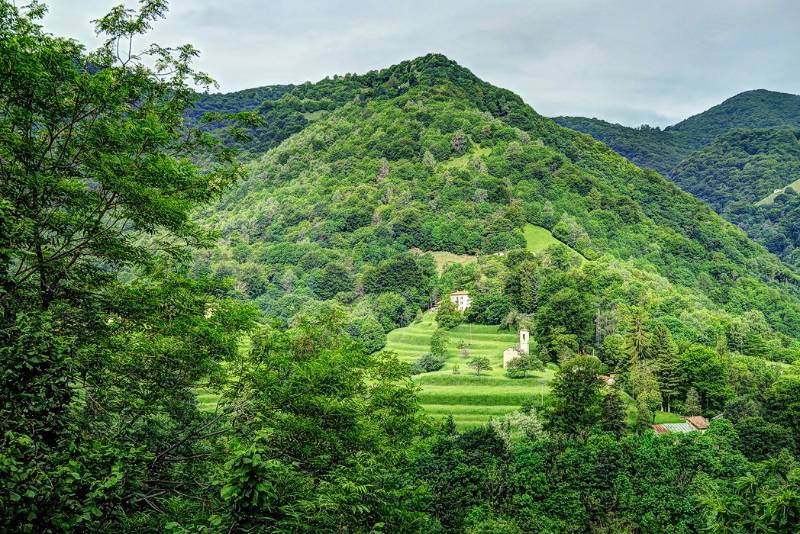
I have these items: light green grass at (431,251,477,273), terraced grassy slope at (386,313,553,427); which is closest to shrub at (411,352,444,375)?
terraced grassy slope at (386,313,553,427)

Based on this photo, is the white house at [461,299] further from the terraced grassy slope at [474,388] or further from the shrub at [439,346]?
the shrub at [439,346]

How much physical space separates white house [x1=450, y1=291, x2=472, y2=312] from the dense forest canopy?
3.54 ft

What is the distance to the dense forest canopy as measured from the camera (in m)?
8.80

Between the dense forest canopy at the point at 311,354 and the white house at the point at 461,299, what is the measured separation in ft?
3.54

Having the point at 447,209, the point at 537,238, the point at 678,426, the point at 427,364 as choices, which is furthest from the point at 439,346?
the point at 447,209

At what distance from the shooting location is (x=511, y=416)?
51.6 metres

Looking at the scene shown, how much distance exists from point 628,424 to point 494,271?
4418 centimetres

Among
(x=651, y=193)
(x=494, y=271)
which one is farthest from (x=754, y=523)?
(x=651, y=193)

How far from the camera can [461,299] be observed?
88625mm

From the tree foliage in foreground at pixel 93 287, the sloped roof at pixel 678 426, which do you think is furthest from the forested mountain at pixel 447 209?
the tree foliage in foreground at pixel 93 287

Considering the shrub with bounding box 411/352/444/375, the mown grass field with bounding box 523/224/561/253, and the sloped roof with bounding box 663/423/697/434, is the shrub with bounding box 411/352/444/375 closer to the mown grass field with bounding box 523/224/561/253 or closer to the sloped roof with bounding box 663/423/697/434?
the sloped roof with bounding box 663/423/697/434

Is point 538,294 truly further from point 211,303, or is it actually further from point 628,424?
point 211,303

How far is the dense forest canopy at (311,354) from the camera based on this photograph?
347 inches

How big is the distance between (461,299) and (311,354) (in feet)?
207
